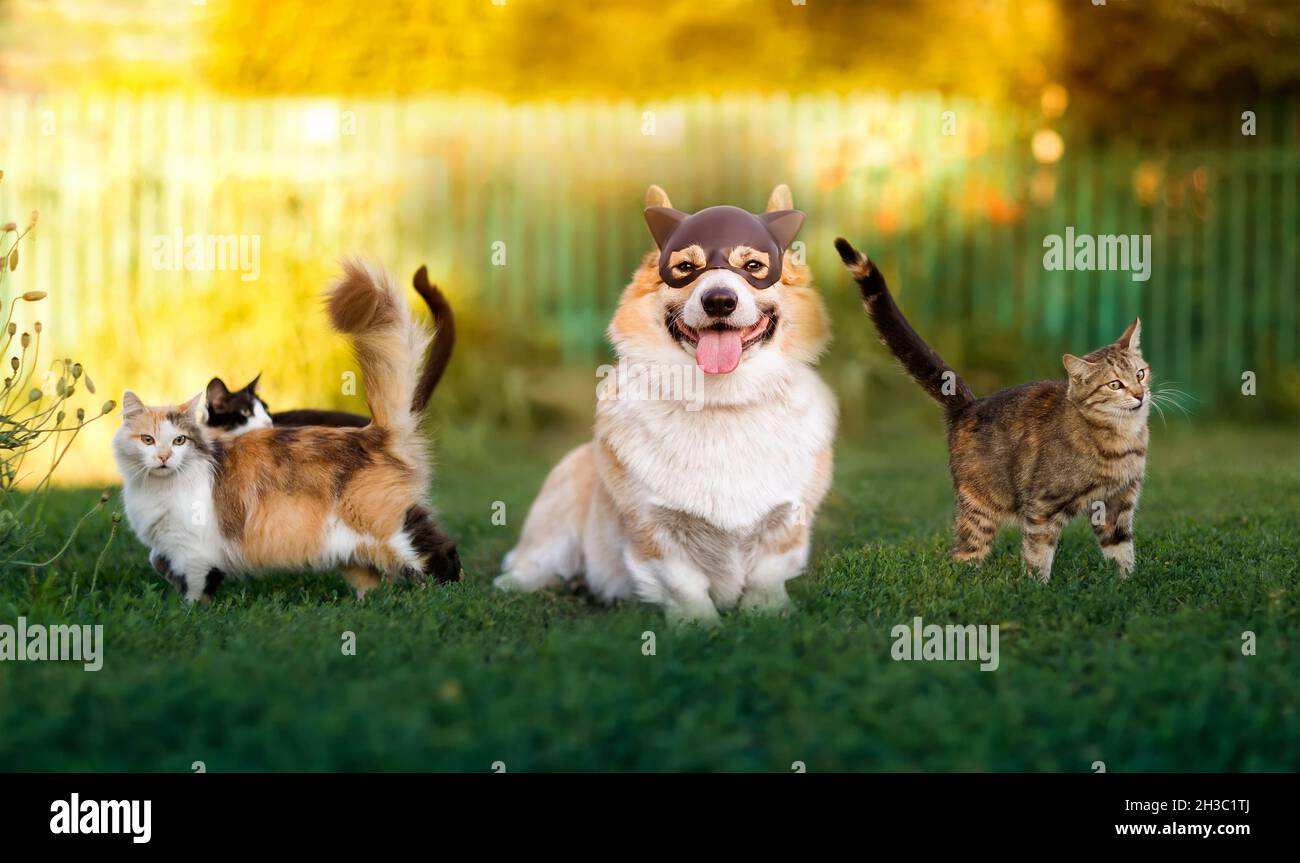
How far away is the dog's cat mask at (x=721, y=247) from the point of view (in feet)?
14.3

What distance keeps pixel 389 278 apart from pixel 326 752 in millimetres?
2219

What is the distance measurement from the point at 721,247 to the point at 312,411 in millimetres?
2448

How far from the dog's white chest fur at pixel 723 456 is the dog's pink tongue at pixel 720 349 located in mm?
195

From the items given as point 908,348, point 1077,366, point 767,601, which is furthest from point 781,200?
point 767,601

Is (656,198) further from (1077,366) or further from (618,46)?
(618,46)

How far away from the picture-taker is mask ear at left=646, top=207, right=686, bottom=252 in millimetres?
4598

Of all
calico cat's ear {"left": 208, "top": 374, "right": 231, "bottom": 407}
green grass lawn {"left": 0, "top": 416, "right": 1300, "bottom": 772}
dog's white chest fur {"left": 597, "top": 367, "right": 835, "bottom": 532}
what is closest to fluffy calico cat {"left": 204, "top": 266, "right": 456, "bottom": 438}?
calico cat's ear {"left": 208, "top": 374, "right": 231, "bottom": 407}

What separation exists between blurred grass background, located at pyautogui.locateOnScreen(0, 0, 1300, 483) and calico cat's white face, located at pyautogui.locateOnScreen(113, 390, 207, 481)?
5.44m

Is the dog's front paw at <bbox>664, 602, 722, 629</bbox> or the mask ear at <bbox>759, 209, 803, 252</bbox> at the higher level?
the mask ear at <bbox>759, 209, 803, 252</bbox>

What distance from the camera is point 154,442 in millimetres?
4586

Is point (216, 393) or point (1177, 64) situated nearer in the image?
point (216, 393)

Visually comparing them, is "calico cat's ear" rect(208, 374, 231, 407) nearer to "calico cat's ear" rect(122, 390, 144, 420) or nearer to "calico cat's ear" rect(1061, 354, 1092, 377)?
"calico cat's ear" rect(122, 390, 144, 420)

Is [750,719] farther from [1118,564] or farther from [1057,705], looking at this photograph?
[1118,564]

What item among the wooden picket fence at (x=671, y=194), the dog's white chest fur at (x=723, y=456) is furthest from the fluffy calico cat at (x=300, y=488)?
the wooden picket fence at (x=671, y=194)
